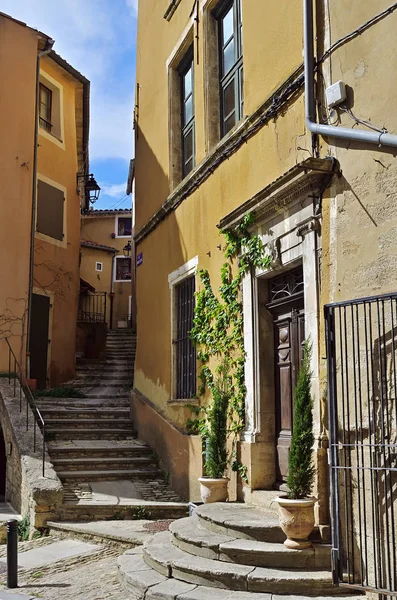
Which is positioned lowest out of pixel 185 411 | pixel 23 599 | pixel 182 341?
pixel 23 599

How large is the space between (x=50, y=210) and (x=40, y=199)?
44cm

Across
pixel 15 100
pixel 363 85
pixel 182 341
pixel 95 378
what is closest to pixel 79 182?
pixel 15 100

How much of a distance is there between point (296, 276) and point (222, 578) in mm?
3166

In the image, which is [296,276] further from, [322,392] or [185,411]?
[185,411]

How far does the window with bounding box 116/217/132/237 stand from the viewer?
3086 cm

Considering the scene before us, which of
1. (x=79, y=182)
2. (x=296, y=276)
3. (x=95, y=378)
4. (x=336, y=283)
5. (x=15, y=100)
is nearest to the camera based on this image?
(x=336, y=283)

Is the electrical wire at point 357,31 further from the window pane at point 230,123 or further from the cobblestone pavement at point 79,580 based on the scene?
the cobblestone pavement at point 79,580

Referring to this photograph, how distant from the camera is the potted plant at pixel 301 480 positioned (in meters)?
5.61

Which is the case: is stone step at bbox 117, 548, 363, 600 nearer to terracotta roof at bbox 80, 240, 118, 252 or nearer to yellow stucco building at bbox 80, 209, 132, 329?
yellow stucco building at bbox 80, 209, 132, 329

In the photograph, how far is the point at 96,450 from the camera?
1060 centimetres

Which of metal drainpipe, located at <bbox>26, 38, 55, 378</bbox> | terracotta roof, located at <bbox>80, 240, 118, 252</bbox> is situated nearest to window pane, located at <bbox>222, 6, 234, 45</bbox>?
metal drainpipe, located at <bbox>26, 38, 55, 378</bbox>

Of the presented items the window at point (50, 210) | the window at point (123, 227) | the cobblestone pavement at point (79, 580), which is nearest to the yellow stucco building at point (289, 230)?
the cobblestone pavement at point (79, 580)

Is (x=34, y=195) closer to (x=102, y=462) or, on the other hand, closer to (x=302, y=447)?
(x=102, y=462)

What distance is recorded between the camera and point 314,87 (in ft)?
21.3
